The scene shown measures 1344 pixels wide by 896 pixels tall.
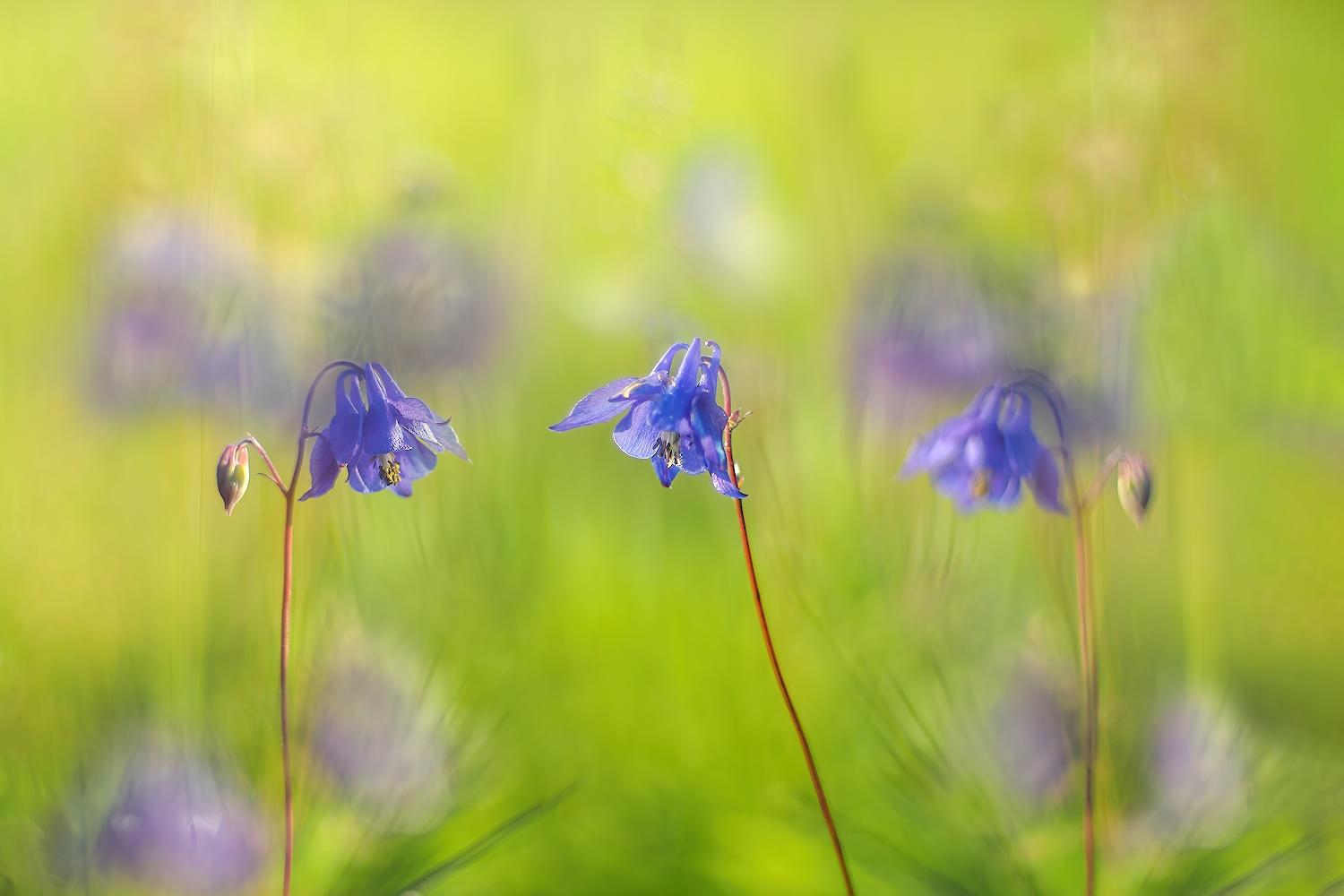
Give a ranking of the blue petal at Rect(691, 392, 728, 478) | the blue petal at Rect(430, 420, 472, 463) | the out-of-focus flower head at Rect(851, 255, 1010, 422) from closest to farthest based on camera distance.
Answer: the blue petal at Rect(691, 392, 728, 478)
the blue petal at Rect(430, 420, 472, 463)
the out-of-focus flower head at Rect(851, 255, 1010, 422)

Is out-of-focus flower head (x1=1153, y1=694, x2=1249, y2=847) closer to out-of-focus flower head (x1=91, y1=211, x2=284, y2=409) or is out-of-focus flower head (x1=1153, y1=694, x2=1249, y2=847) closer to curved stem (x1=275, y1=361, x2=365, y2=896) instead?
curved stem (x1=275, y1=361, x2=365, y2=896)

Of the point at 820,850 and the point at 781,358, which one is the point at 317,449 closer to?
the point at 781,358

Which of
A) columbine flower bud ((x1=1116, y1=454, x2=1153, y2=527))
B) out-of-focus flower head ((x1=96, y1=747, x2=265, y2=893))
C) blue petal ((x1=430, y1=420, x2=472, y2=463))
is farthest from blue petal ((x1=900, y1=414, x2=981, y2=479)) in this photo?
out-of-focus flower head ((x1=96, y1=747, x2=265, y2=893))

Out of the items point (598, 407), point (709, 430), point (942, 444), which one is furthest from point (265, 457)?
point (942, 444)

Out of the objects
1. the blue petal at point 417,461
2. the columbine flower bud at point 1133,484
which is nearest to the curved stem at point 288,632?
the blue petal at point 417,461

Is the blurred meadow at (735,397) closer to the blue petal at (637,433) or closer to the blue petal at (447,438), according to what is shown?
the blue petal at (447,438)

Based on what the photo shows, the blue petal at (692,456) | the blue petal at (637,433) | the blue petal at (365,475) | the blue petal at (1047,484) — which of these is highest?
the blue petal at (1047,484)
